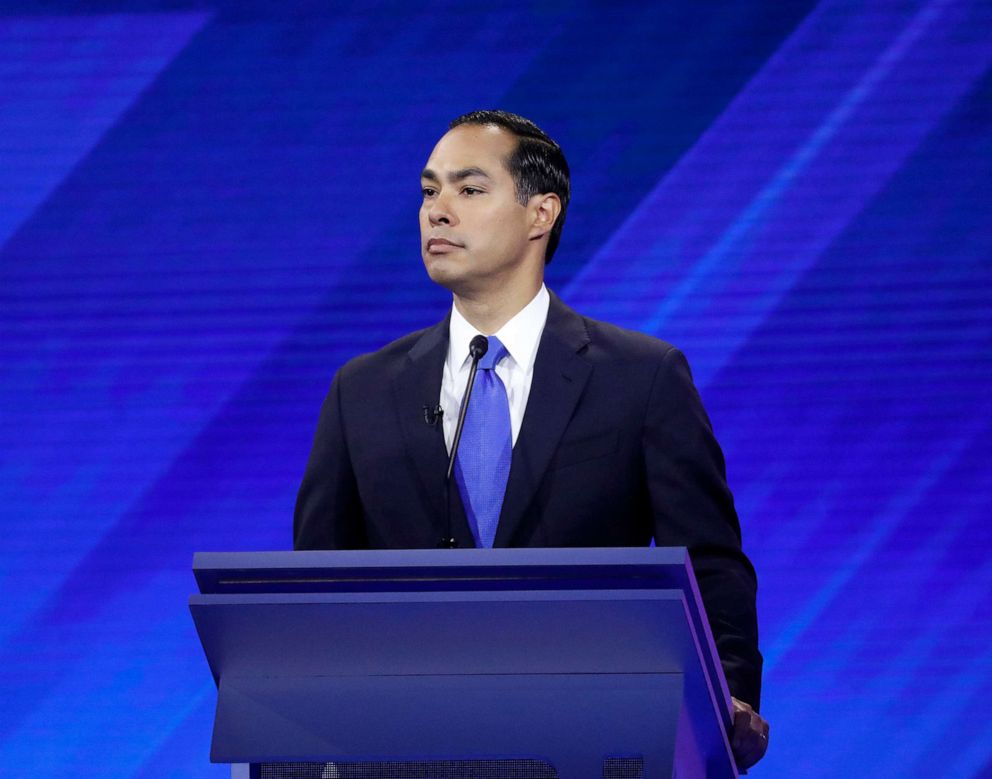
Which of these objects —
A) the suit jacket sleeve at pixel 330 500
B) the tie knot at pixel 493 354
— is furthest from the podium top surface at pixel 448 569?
the tie knot at pixel 493 354

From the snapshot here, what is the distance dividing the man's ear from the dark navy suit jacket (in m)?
0.18

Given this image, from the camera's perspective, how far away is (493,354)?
7.19ft

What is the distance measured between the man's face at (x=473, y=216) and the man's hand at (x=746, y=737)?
819 millimetres

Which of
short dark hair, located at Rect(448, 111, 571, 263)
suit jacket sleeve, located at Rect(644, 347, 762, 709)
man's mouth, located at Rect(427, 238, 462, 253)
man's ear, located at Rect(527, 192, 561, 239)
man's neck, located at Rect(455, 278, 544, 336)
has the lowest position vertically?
suit jacket sleeve, located at Rect(644, 347, 762, 709)

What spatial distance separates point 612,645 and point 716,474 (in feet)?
2.59

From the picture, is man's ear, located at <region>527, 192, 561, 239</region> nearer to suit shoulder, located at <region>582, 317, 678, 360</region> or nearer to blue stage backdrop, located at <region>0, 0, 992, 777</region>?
suit shoulder, located at <region>582, 317, 678, 360</region>

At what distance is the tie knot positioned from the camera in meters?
2.17

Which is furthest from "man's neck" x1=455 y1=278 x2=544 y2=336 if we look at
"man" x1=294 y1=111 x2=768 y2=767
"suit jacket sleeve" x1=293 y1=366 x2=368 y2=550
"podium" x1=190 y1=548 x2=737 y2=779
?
"podium" x1=190 y1=548 x2=737 y2=779

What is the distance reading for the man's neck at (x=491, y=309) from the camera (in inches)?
88.8

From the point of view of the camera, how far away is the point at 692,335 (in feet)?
11.1

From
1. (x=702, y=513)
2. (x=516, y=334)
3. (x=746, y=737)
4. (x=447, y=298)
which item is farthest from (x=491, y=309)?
(x=447, y=298)

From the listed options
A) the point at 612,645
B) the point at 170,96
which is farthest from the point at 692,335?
the point at 612,645

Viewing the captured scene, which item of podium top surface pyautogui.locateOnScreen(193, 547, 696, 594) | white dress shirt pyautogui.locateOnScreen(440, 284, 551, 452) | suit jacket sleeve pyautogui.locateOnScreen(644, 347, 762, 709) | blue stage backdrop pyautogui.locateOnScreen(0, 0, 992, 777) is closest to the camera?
podium top surface pyautogui.locateOnScreen(193, 547, 696, 594)

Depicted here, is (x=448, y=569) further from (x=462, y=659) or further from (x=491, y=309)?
(x=491, y=309)
